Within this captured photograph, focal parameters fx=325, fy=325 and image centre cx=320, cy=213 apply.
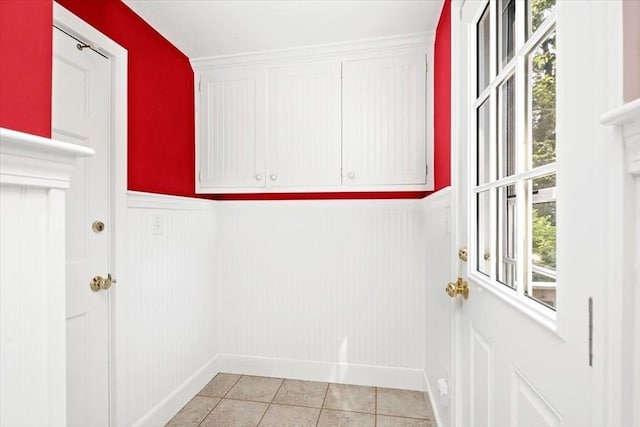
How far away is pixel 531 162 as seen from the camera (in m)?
0.82

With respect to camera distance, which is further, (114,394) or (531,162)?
(114,394)

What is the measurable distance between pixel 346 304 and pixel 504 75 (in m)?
1.77

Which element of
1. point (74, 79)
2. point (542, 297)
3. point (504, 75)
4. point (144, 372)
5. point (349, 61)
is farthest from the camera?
point (349, 61)

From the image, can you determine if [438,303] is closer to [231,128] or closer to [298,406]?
[298,406]

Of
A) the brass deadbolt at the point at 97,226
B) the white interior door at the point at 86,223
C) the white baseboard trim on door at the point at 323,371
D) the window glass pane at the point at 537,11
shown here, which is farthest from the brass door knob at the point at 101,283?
the window glass pane at the point at 537,11

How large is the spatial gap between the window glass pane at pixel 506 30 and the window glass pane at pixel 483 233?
1.45ft

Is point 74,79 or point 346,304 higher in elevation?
point 74,79

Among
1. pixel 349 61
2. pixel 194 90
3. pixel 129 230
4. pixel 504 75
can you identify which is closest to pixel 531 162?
pixel 504 75

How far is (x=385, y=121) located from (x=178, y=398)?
2183mm

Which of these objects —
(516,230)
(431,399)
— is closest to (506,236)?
(516,230)

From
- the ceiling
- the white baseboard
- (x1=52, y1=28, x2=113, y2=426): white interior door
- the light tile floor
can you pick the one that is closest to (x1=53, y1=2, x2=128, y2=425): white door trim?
(x1=52, y1=28, x2=113, y2=426): white interior door

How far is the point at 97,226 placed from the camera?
1.55 m

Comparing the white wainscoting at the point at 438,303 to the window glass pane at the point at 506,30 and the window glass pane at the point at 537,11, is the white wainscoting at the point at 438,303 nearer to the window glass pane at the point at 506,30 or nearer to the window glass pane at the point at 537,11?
the window glass pane at the point at 506,30

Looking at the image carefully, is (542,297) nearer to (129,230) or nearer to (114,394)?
(129,230)
